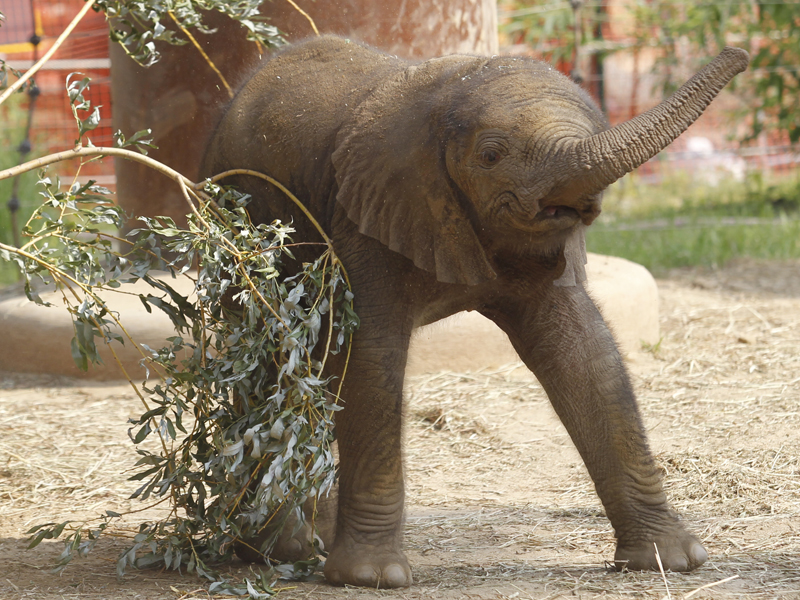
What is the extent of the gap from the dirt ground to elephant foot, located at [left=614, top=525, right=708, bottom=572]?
58 millimetres

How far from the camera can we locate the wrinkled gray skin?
10.0 ft

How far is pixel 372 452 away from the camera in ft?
11.5

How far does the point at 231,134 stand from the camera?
399 cm

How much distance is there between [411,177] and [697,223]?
8687 millimetres

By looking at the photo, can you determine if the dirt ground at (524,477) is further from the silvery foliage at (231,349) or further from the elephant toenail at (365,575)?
the silvery foliage at (231,349)

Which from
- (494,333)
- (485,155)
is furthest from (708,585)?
(494,333)

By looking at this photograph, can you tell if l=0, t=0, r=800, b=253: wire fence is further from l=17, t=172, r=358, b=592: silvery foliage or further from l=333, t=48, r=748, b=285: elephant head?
l=333, t=48, r=748, b=285: elephant head

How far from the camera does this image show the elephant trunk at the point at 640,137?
112 inches

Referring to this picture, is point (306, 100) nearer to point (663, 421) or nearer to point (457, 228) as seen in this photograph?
point (457, 228)

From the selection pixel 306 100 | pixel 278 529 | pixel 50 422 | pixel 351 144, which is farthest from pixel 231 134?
pixel 50 422

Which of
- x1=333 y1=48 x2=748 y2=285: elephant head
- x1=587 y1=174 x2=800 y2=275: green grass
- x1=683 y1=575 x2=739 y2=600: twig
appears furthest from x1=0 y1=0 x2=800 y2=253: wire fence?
x1=683 y1=575 x2=739 y2=600: twig

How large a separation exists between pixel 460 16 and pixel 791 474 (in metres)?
3.25

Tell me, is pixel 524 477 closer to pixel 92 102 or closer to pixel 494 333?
pixel 494 333

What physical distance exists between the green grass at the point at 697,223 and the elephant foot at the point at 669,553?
19.6ft
